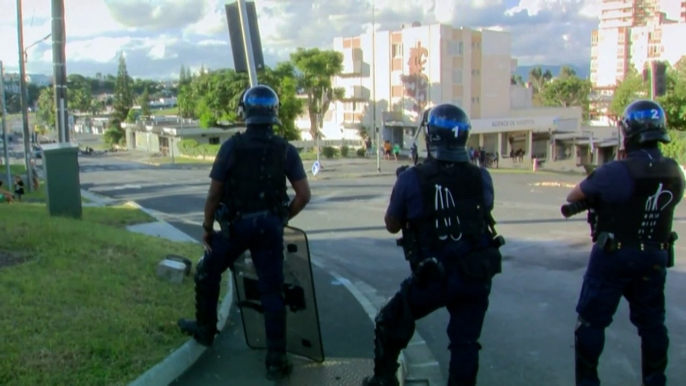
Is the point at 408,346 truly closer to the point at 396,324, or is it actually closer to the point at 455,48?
the point at 396,324

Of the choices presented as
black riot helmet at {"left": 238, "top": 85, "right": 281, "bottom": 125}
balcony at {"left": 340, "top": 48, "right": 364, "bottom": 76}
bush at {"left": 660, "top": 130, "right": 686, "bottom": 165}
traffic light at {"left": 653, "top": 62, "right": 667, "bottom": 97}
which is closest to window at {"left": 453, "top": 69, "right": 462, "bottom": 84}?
balcony at {"left": 340, "top": 48, "right": 364, "bottom": 76}

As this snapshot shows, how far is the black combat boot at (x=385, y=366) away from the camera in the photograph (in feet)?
13.6

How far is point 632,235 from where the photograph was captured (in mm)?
4066

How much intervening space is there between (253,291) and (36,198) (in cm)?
2198

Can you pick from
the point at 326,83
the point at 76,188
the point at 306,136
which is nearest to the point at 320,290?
the point at 76,188

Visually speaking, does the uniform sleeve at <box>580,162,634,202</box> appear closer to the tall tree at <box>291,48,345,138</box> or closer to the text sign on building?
the text sign on building

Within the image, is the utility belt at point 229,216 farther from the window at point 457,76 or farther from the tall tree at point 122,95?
the tall tree at point 122,95

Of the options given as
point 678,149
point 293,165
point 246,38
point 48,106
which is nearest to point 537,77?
point 48,106

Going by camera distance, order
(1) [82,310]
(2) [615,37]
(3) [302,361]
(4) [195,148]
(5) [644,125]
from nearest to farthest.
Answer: (5) [644,125], (3) [302,361], (1) [82,310], (4) [195,148], (2) [615,37]

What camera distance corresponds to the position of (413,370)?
16.0 ft

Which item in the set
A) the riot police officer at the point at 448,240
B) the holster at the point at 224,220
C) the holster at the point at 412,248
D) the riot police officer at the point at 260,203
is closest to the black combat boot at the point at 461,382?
the riot police officer at the point at 448,240

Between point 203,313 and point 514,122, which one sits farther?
point 514,122

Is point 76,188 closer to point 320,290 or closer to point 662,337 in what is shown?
point 320,290

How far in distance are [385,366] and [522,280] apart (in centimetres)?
440
